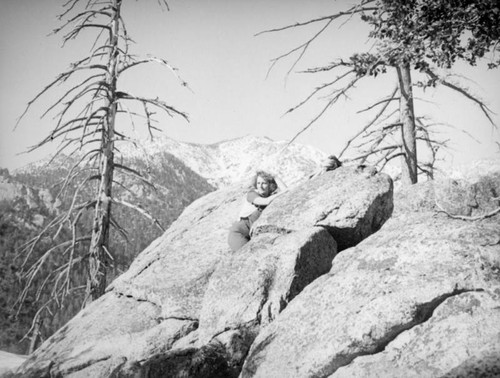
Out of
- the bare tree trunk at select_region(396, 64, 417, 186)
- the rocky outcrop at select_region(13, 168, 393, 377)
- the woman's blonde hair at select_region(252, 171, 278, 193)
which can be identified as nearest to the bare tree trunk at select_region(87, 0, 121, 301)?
the rocky outcrop at select_region(13, 168, 393, 377)

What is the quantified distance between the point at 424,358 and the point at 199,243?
17.1 feet

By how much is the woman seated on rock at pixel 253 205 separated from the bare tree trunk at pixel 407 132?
3936 millimetres

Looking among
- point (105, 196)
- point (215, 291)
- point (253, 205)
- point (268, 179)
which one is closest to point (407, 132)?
point (268, 179)

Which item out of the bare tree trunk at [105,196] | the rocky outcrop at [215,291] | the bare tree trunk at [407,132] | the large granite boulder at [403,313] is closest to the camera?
the large granite boulder at [403,313]

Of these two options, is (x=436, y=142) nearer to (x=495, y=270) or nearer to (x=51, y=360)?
(x=495, y=270)

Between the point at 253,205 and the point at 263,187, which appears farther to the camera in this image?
the point at 263,187

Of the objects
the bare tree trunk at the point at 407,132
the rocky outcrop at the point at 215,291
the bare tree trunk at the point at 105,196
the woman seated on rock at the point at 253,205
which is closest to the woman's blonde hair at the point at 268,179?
the woman seated on rock at the point at 253,205

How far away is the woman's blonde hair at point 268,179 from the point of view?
22.8ft

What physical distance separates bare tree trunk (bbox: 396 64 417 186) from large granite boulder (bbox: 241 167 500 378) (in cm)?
462

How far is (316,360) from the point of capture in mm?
3602

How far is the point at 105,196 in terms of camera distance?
26.8 feet

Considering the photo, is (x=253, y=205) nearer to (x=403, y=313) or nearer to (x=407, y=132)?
(x=403, y=313)

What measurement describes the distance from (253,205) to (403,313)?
12.4ft

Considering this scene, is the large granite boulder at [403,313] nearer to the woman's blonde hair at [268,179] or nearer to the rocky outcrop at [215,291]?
the rocky outcrop at [215,291]
